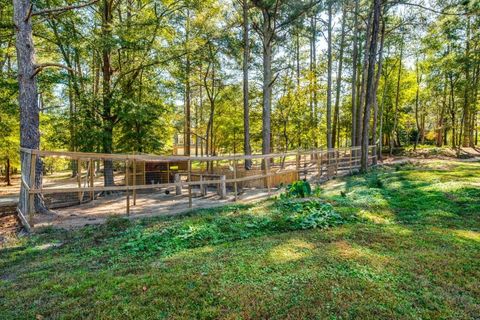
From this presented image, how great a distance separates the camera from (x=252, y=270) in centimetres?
339

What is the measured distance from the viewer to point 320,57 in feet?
75.7

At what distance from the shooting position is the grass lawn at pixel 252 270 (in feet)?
8.64

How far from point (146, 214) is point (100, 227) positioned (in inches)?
55.2

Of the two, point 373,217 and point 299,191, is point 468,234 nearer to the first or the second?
point 373,217

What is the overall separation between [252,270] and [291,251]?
81 cm

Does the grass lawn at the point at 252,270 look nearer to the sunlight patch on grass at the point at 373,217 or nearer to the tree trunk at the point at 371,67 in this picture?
the sunlight patch on grass at the point at 373,217

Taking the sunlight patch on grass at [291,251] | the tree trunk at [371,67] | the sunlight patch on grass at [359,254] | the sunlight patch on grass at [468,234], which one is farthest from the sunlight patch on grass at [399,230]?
the tree trunk at [371,67]

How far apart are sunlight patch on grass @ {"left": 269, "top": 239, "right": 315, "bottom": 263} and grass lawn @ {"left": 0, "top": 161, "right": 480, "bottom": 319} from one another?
15mm

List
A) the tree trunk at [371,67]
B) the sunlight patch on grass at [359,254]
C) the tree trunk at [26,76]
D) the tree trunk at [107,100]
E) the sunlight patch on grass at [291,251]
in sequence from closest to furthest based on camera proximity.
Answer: the sunlight patch on grass at [359,254] < the sunlight patch on grass at [291,251] < the tree trunk at [26,76] < the tree trunk at [107,100] < the tree trunk at [371,67]

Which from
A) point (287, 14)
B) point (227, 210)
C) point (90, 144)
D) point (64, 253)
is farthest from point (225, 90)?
Result: point (64, 253)

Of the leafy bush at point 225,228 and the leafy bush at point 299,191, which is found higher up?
the leafy bush at point 299,191

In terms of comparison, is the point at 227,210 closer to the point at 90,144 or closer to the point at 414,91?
the point at 90,144

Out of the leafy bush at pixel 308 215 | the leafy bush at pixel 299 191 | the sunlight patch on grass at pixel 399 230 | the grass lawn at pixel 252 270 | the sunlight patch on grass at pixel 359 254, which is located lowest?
the grass lawn at pixel 252 270

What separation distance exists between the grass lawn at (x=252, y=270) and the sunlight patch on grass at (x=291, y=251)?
0.6 inches
